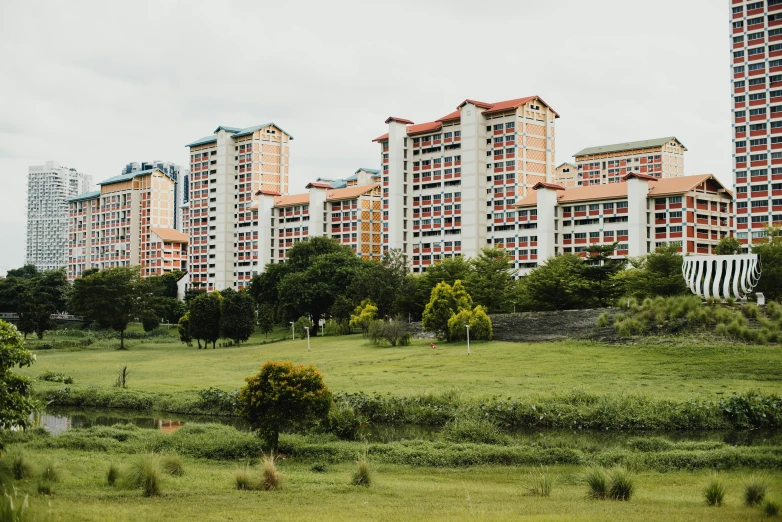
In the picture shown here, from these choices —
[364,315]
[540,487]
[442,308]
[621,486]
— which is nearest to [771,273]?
[442,308]

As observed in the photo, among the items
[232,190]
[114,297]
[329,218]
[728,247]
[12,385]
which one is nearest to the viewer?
[12,385]

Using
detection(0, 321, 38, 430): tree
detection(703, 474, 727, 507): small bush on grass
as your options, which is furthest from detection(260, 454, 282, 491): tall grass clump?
detection(703, 474, 727, 507): small bush on grass

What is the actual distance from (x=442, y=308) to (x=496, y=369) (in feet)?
53.3

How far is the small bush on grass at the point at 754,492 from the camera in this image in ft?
45.4

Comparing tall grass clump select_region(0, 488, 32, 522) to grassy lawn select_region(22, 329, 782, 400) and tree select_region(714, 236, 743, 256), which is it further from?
tree select_region(714, 236, 743, 256)

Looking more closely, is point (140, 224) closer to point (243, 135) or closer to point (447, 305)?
point (243, 135)

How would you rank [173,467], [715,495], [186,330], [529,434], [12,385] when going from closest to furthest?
[715,495], [12,385], [173,467], [529,434], [186,330]

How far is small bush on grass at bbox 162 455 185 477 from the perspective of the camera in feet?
61.6

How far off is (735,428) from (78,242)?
15953cm

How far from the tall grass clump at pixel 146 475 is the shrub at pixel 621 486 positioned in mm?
9271

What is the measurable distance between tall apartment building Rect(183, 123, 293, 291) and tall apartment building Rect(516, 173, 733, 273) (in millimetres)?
56293

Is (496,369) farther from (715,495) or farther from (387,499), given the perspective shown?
(715,495)

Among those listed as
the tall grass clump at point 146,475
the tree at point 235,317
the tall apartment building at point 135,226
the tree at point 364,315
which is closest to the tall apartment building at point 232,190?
the tall apartment building at point 135,226

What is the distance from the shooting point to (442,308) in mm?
56812
